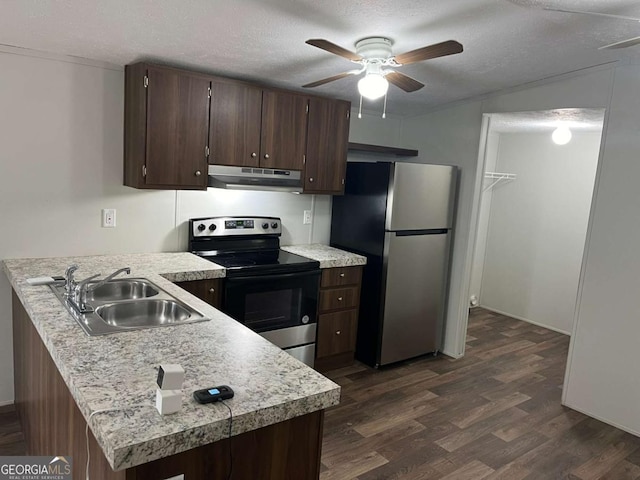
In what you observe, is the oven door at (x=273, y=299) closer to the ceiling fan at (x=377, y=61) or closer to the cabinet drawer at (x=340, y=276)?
the cabinet drawer at (x=340, y=276)

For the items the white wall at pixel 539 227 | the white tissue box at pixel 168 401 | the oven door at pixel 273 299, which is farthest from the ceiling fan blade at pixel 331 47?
the white wall at pixel 539 227

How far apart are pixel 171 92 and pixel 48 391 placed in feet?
5.90

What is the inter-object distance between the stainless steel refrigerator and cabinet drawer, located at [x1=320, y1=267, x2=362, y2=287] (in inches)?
5.2

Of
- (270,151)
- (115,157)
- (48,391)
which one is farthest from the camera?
(270,151)

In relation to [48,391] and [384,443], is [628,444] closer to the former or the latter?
[384,443]

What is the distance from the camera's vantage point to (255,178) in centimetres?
317

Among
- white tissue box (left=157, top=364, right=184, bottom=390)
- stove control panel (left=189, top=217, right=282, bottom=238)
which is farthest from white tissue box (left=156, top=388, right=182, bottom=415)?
stove control panel (left=189, top=217, right=282, bottom=238)

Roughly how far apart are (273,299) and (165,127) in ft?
4.32

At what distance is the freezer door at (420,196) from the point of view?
3.45m

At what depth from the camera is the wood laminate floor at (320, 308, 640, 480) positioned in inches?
96.4

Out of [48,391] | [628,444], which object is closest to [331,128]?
[48,391]

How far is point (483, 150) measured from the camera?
148 inches

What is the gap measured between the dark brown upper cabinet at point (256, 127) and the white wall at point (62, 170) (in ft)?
1.85

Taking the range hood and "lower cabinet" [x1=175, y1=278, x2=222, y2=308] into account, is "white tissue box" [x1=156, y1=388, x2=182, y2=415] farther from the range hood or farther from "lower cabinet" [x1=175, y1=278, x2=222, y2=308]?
the range hood
